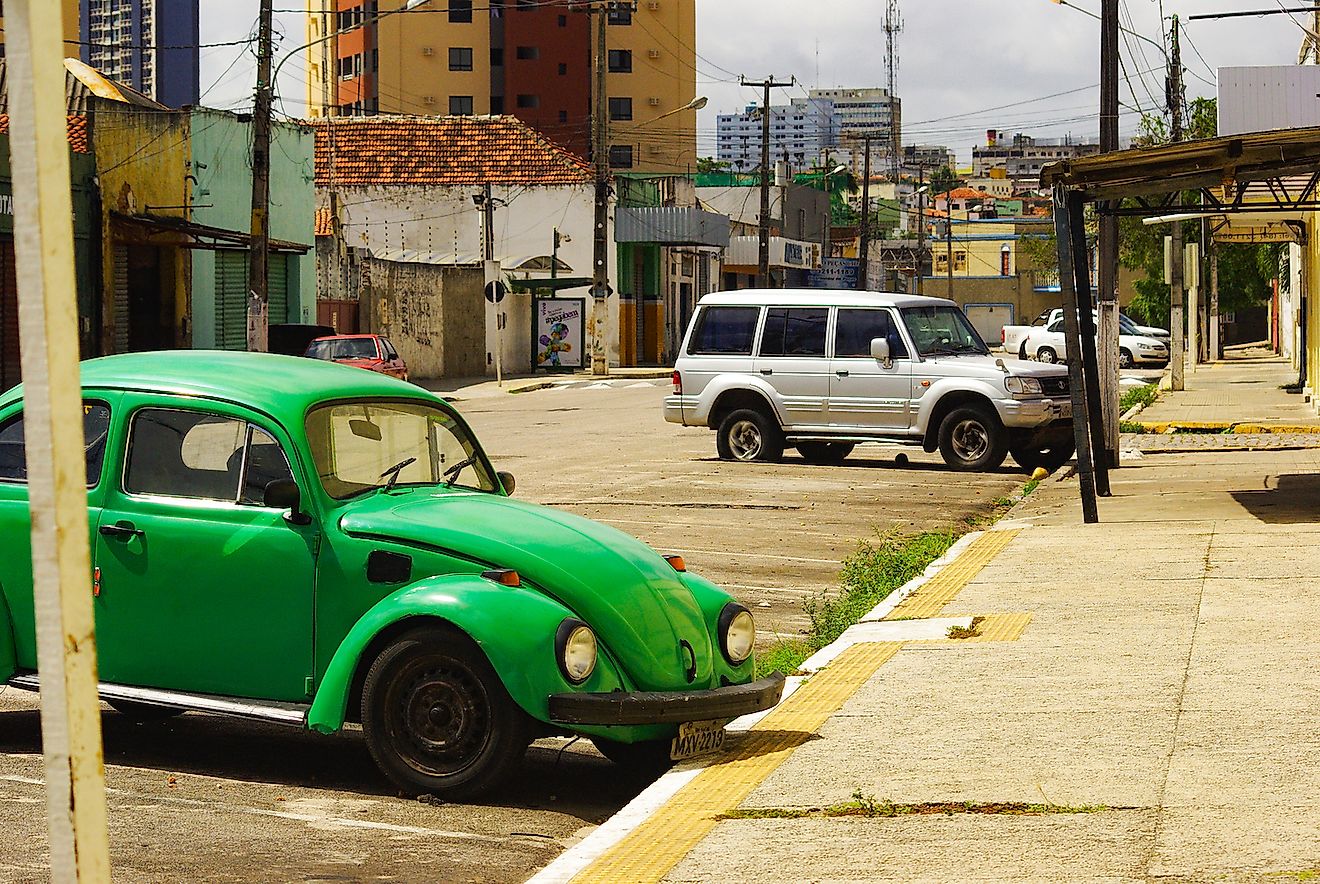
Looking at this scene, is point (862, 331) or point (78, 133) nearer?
point (862, 331)

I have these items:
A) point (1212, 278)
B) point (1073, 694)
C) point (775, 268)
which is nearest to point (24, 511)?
point (1073, 694)

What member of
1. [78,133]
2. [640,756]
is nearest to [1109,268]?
[640,756]

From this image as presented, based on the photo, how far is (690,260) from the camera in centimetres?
7231

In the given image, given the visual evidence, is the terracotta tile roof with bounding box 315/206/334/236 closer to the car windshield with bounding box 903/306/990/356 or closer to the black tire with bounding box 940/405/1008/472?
the car windshield with bounding box 903/306/990/356

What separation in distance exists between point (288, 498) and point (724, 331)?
620 inches

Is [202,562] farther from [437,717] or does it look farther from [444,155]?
[444,155]

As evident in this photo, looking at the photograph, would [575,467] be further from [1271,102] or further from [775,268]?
[775,268]

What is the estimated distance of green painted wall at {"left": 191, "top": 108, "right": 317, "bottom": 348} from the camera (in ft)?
126

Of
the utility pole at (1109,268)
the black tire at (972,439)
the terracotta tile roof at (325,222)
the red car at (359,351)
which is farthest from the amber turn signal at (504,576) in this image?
the terracotta tile roof at (325,222)

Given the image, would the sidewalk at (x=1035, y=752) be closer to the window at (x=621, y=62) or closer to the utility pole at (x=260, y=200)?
the utility pole at (x=260, y=200)

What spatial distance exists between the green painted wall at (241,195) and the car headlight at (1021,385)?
21768mm

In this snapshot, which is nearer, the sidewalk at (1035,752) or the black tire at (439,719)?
the sidewalk at (1035,752)

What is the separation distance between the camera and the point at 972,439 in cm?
2105

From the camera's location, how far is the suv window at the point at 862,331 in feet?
70.3
